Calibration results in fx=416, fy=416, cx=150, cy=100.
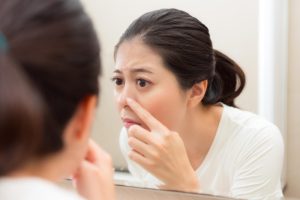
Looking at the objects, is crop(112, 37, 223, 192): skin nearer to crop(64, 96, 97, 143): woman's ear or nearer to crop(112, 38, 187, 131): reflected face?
crop(112, 38, 187, 131): reflected face

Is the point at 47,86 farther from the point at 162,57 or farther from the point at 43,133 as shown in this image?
the point at 162,57

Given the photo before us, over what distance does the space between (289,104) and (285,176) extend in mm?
114

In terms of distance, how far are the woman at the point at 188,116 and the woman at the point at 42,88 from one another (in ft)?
1.05

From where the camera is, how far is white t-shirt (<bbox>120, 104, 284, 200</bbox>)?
2.14 feet

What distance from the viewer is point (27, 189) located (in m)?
0.32

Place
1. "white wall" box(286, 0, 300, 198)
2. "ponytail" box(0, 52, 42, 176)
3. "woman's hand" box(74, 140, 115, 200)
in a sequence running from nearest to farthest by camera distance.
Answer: "ponytail" box(0, 52, 42, 176)
"woman's hand" box(74, 140, 115, 200)
"white wall" box(286, 0, 300, 198)

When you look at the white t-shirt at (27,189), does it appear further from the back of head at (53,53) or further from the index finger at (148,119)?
the index finger at (148,119)

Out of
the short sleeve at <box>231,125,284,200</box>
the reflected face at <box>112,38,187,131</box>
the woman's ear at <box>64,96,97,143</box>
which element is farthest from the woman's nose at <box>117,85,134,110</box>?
the woman's ear at <box>64,96,97,143</box>

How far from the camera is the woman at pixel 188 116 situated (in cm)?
66

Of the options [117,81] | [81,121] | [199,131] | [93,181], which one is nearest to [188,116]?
[199,131]

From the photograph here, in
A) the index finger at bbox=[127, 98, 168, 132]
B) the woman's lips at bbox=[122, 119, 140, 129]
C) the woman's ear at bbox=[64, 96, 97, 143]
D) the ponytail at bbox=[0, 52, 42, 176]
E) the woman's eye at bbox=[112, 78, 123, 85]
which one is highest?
the ponytail at bbox=[0, 52, 42, 176]

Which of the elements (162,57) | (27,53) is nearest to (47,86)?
(27,53)

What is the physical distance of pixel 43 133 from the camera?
31cm

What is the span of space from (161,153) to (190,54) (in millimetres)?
164
